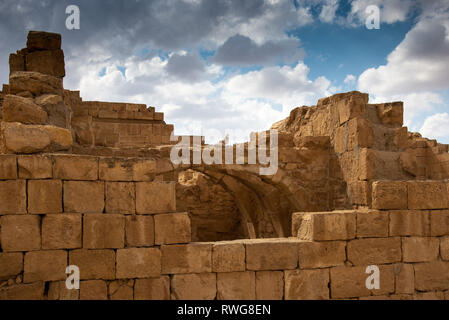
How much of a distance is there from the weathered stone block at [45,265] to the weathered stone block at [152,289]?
835mm

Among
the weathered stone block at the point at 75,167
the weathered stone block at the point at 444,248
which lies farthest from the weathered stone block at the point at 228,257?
the weathered stone block at the point at 444,248

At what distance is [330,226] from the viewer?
14.8ft

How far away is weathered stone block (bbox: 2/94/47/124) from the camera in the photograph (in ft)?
13.2

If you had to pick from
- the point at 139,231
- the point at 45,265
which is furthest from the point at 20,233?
the point at 139,231

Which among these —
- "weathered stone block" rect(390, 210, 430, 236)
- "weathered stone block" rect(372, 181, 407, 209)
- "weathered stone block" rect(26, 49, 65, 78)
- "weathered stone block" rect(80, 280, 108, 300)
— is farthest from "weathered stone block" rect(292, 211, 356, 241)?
"weathered stone block" rect(26, 49, 65, 78)

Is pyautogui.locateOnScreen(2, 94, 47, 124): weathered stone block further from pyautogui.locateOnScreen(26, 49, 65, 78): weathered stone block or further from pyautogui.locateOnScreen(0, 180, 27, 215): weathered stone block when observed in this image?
pyautogui.locateOnScreen(26, 49, 65, 78): weathered stone block

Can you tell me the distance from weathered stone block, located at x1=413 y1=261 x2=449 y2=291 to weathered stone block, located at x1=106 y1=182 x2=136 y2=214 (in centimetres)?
395

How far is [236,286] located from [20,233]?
2563 mm

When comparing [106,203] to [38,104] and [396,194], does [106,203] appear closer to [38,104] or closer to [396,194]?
[38,104]

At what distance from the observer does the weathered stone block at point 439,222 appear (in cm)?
477

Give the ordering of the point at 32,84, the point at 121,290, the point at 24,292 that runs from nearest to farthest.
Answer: the point at 24,292
the point at 121,290
the point at 32,84

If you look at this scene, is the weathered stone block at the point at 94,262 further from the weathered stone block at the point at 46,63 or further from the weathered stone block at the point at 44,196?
the weathered stone block at the point at 46,63

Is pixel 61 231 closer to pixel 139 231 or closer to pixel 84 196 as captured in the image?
pixel 84 196
